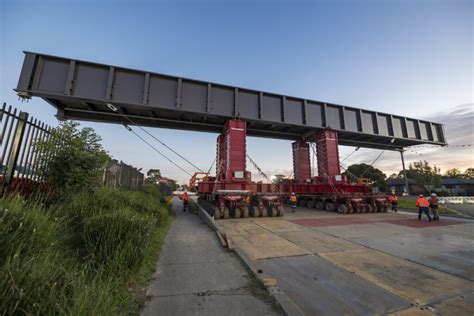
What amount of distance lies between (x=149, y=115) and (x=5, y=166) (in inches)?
425

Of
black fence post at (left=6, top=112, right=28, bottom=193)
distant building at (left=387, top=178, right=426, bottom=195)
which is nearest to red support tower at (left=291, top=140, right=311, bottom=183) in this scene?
black fence post at (left=6, top=112, right=28, bottom=193)

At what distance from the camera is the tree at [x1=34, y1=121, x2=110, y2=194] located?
5.18 meters

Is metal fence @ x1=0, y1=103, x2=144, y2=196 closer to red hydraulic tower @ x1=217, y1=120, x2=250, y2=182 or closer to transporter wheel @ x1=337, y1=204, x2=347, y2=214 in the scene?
red hydraulic tower @ x1=217, y1=120, x2=250, y2=182

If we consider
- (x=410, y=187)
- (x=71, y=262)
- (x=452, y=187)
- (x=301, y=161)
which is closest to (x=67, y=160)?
(x=71, y=262)

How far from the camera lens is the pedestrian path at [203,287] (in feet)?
7.99

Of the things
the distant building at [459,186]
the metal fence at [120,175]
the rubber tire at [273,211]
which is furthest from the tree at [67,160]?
the distant building at [459,186]

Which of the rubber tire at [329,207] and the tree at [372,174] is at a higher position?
the tree at [372,174]

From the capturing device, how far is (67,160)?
5.23m

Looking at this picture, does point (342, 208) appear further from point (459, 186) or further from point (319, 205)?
point (459, 186)

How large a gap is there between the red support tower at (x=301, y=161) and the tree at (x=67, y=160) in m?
15.6

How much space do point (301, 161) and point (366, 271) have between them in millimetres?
15557

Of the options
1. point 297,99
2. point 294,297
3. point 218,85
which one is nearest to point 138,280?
point 294,297

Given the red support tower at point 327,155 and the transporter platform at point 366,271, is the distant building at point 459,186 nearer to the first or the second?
the red support tower at point 327,155

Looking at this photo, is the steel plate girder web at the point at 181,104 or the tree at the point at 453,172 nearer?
the steel plate girder web at the point at 181,104
